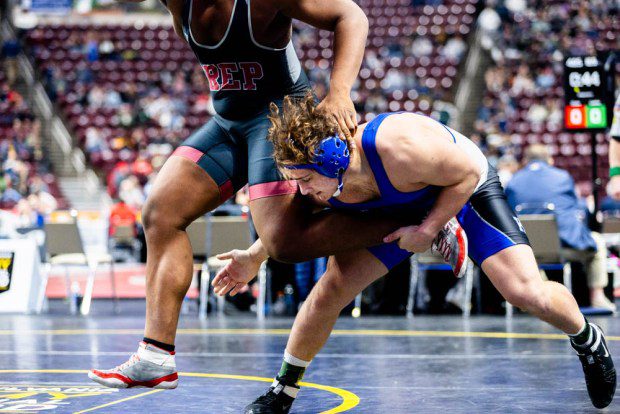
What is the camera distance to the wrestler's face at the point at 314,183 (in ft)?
10.0

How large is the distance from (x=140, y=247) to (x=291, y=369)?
795 centimetres

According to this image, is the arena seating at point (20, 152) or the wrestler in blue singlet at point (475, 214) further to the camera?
the arena seating at point (20, 152)

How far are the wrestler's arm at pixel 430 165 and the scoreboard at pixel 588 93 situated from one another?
5.72m

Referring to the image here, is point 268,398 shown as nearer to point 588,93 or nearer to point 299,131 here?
point 299,131

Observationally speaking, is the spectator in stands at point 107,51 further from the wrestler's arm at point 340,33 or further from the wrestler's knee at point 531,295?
the wrestler's knee at point 531,295

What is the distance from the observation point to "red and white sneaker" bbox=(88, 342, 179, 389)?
335cm

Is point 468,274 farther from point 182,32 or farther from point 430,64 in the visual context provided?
point 430,64

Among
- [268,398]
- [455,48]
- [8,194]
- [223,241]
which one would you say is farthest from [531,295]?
[455,48]

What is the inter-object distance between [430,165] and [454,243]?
39 centimetres

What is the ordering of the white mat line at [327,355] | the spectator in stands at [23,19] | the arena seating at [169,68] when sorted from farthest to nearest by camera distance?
the spectator in stands at [23,19]
the arena seating at [169,68]
the white mat line at [327,355]

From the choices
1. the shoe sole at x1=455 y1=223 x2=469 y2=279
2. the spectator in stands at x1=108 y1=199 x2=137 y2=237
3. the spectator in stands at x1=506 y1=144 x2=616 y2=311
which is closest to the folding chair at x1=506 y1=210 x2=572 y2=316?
the spectator in stands at x1=506 y1=144 x2=616 y2=311

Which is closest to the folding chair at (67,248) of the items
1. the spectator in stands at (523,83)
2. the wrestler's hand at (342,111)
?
the wrestler's hand at (342,111)

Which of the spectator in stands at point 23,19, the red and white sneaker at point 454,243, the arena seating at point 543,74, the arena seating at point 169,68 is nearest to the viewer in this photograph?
the red and white sneaker at point 454,243

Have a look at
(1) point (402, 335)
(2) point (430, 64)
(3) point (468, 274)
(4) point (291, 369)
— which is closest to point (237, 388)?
(4) point (291, 369)
